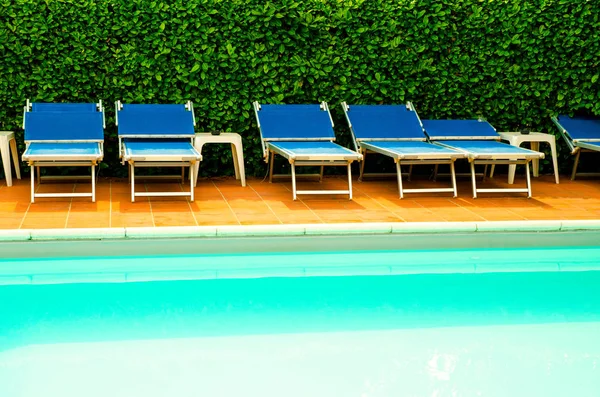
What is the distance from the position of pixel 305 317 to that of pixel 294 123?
379 cm

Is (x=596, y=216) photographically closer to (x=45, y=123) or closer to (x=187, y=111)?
(x=187, y=111)

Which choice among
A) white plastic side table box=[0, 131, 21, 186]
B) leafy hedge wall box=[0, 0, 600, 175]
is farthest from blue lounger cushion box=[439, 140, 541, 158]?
white plastic side table box=[0, 131, 21, 186]

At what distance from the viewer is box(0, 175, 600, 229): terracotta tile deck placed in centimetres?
725

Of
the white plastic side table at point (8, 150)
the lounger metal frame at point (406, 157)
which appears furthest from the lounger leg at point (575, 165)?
the white plastic side table at point (8, 150)

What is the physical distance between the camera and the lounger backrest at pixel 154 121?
8.73 m

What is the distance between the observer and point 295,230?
691 cm

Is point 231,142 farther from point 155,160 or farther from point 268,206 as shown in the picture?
point 268,206

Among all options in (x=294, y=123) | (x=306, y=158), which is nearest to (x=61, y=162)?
(x=306, y=158)

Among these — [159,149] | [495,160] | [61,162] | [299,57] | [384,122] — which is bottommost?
[495,160]

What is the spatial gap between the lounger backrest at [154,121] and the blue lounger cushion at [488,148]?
9.56 ft

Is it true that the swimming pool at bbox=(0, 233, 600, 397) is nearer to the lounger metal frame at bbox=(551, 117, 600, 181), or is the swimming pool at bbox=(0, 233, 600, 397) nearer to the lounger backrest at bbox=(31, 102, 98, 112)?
the lounger metal frame at bbox=(551, 117, 600, 181)

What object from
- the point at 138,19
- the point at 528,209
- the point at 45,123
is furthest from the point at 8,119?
the point at 528,209

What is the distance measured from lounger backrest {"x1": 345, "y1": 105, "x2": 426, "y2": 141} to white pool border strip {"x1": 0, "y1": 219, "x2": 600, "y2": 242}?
2.28m

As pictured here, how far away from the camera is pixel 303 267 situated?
22.0 feet
